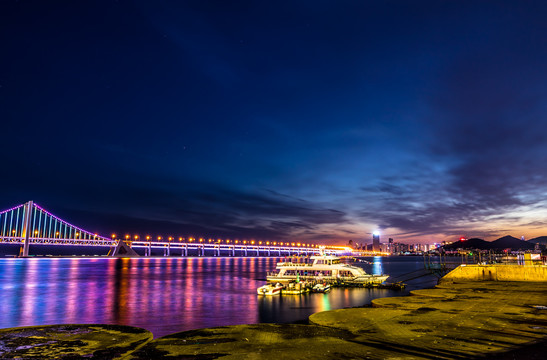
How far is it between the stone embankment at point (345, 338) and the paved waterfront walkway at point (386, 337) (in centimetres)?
3

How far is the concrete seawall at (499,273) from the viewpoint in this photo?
34509mm

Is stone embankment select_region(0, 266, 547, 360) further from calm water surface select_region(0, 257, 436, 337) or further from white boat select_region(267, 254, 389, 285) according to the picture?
white boat select_region(267, 254, 389, 285)

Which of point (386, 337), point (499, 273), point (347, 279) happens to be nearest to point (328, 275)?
point (347, 279)

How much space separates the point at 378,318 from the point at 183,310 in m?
25.4

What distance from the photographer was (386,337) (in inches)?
597

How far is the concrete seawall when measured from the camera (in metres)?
34.5

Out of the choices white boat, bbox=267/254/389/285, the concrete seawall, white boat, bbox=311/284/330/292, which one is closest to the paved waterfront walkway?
the concrete seawall

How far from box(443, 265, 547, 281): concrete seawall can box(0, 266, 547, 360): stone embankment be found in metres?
14.9

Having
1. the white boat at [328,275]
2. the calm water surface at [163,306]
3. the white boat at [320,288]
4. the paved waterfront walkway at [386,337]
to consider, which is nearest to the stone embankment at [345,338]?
the paved waterfront walkway at [386,337]

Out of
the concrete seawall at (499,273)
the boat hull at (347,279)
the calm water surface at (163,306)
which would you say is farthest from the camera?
the boat hull at (347,279)

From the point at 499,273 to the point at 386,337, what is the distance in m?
27.5

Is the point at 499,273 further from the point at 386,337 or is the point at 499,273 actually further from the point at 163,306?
the point at 163,306

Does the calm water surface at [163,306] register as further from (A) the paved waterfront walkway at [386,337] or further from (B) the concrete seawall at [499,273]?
(A) the paved waterfront walkway at [386,337]

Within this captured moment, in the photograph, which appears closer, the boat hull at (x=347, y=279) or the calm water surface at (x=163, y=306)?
the calm water surface at (x=163, y=306)
